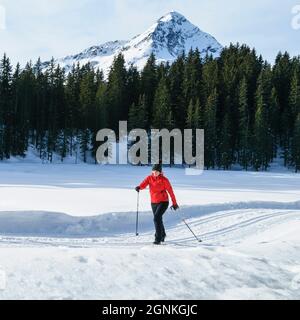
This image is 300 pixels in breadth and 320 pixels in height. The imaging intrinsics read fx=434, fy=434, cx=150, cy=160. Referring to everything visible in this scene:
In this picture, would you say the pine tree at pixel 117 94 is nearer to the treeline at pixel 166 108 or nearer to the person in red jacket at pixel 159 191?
the treeline at pixel 166 108

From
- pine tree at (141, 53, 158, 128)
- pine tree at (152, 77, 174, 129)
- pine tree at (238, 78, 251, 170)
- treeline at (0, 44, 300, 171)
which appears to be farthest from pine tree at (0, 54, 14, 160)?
pine tree at (238, 78, 251, 170)

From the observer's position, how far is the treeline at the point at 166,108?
61688 mm

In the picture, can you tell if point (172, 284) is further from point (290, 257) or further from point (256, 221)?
point (256, 221)

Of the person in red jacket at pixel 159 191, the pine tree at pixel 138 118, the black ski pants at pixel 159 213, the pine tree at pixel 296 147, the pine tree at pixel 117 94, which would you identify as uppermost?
the pine tree at pixel 117 94

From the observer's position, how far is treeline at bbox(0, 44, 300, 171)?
61688 millimetres

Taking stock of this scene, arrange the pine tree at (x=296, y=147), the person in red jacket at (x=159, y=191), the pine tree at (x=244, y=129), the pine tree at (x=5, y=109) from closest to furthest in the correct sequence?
the person in red jacket at (x=159, y=191) → the pine tree at (x=5, y=109) → the pine tree at (x=296, y=147) → the pine tree at (x=244, y=129)

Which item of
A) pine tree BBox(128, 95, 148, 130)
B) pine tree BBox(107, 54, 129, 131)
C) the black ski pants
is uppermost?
pine tree BBox(107, 54, 129, 131)

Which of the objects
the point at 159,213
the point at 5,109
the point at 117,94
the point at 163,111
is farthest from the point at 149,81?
the point at 159,213

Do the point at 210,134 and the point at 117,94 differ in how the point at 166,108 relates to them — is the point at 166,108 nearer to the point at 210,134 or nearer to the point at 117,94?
the point at 210,134

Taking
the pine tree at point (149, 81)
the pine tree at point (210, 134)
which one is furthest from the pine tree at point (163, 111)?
the pine tree at point (149, 81)

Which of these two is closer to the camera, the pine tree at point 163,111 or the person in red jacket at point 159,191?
the person in red jacket at point 159,191

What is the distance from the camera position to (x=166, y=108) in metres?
63.3

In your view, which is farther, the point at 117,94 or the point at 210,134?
the point at 117,94

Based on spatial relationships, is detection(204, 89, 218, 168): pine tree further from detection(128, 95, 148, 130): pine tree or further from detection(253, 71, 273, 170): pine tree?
detection(128, 95, 148, 130): pine tree
